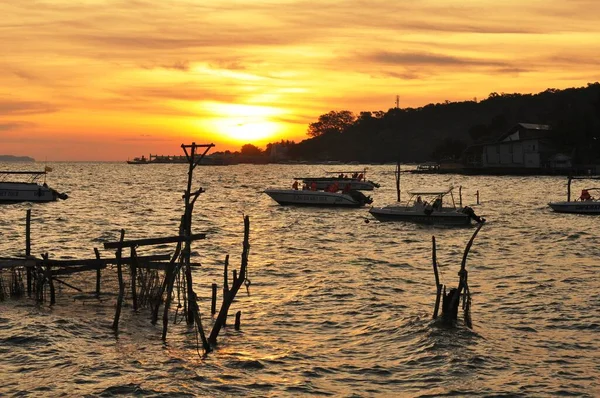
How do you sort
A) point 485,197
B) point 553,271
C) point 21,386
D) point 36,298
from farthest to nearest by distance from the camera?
point 485,197
point 553,271
point 36,298
point 21,386

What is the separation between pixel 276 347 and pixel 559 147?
5708 inches

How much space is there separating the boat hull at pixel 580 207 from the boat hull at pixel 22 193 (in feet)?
176

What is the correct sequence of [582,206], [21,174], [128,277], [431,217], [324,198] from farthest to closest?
[21,174] < [324,198] < [582,206] < [431,217] < [128,277]

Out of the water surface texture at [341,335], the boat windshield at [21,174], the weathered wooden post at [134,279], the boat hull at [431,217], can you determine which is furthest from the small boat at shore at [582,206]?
the boat windshield at [21,174]

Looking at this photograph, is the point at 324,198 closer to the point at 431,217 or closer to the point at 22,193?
the point at 431,217

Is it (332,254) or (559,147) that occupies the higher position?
(559,147)

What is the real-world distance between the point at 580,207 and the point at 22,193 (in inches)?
2208

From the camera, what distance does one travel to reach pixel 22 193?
261 feet

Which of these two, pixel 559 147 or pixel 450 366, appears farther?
pixel 559 147

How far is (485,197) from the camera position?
94.4 metres

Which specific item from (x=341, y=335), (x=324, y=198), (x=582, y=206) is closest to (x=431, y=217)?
(x=582, y=206)

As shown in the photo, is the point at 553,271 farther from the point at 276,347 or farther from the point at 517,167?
the point at 517,167

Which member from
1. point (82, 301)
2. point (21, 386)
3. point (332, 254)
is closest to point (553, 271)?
point (332, 254)

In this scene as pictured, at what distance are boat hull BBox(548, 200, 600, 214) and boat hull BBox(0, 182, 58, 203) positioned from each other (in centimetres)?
5351
